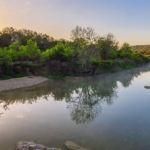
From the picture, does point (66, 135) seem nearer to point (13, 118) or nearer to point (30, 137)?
point (30, 137)

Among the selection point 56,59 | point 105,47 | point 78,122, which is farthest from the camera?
point 105,47

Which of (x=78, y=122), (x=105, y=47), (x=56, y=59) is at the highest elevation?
(x=105, y=47)

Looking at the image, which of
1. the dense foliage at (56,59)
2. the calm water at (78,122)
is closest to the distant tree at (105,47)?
the dense foliage at (56,59)

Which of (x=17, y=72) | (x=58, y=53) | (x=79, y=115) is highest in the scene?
(x=58, y=53)

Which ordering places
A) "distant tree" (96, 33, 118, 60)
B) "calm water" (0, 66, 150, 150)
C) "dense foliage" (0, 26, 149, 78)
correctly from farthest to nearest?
"distant tree" (96, 33, 118, 60), "dense foliage" (0, 26, 149, 78), "calm water" (0, 66, 150, 150)

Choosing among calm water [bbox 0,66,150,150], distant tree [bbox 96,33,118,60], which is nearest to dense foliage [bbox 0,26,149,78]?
distant tree [bbox 96,33,118,60]

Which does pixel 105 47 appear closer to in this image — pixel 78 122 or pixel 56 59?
pixel 56 59

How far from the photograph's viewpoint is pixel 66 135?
34.9 ft

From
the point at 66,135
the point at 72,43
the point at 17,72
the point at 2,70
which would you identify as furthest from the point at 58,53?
the point at 66,135

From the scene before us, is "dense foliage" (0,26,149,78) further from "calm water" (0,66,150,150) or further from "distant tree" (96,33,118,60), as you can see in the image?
"calm water" (0,66,150,150)

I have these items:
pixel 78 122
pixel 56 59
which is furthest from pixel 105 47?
pixel 78 122

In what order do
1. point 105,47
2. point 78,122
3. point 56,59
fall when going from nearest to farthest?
1. point 78,122
2. point 56,59
3. point 105,47

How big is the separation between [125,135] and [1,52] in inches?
1085

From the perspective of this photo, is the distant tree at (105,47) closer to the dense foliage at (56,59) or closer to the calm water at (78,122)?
the dense foliage at (56,59)
